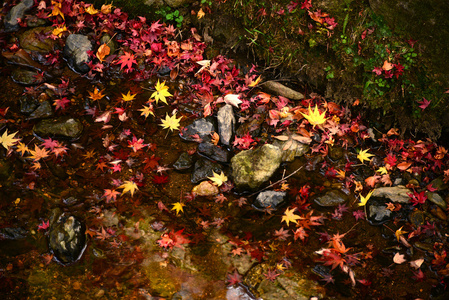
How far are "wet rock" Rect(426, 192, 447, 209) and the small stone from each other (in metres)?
2.63

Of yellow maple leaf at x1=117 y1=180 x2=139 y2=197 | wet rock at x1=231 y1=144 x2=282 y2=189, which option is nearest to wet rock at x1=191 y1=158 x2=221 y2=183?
wet rock at x1=231 y1=144 x2=282 y2=189

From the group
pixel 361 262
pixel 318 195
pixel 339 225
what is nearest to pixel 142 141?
pixel 318 195

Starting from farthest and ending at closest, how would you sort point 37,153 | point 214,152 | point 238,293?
1. point 214,152
2. point 37,153
3. point 238,293

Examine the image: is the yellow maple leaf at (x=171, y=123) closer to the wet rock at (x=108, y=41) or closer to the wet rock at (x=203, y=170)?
the wet rock at (x=203, y=170)

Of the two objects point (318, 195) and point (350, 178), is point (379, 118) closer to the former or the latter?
point (350, 178)

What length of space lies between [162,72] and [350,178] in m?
3.17

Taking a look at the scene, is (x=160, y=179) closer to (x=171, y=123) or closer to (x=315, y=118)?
(x=171, y=123)

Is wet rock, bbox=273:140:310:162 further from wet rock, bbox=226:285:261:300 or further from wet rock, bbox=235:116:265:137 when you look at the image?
wet rock, bbox=226:285:261:300

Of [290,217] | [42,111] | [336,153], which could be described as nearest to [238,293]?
[290,217]

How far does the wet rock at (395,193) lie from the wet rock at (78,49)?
4444mm

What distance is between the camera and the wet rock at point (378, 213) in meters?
3.41

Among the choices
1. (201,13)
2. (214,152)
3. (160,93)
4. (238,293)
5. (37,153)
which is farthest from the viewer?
(201,13)

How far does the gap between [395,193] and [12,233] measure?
4.44 m

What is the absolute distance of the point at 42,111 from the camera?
3.92m
